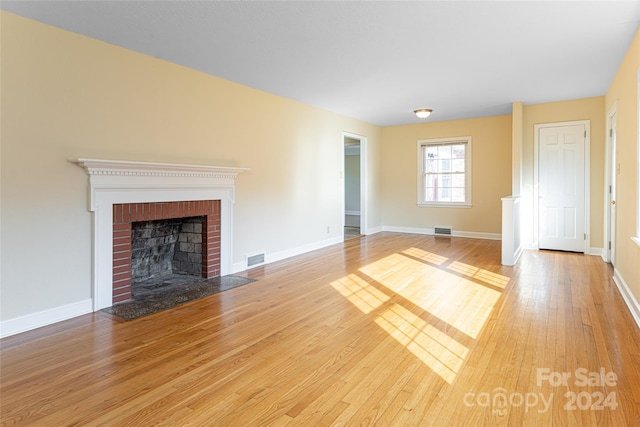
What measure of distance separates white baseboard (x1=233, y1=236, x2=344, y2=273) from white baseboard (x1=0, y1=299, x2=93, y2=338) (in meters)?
1.81

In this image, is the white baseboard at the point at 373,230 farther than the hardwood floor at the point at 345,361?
Yes

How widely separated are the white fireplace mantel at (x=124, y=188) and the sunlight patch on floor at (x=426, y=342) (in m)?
2.45

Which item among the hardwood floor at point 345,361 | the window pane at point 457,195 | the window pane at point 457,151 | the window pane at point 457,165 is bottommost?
the hardwood floor at point 345,361

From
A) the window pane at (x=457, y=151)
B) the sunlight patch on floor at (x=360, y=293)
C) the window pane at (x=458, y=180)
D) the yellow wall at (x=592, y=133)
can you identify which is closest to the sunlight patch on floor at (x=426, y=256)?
the sunlight patch on floor at (x=360, y=293)

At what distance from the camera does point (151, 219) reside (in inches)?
152

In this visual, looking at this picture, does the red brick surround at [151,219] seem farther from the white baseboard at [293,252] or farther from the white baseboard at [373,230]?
the white baseboard at [373,230]

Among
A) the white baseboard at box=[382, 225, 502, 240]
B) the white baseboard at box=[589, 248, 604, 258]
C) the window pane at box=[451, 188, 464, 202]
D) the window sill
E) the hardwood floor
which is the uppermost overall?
the window pane at box=[451, 188, 464, 202]

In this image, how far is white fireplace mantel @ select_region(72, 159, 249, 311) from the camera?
11.1ft

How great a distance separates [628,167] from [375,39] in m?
2.75

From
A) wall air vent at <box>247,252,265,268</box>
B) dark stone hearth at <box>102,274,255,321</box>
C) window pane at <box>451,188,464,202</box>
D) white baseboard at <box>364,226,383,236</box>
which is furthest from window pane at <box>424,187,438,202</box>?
dark stone hearth at <box>102,274,255,321</box>

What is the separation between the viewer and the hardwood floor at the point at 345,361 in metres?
1.87

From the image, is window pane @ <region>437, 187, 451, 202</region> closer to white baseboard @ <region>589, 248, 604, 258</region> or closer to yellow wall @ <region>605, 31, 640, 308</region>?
white baseboard @ <region>589, 248, 604, 258</region>

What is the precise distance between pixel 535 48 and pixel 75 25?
410 cm

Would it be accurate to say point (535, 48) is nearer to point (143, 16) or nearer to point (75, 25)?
point (143, 16)
